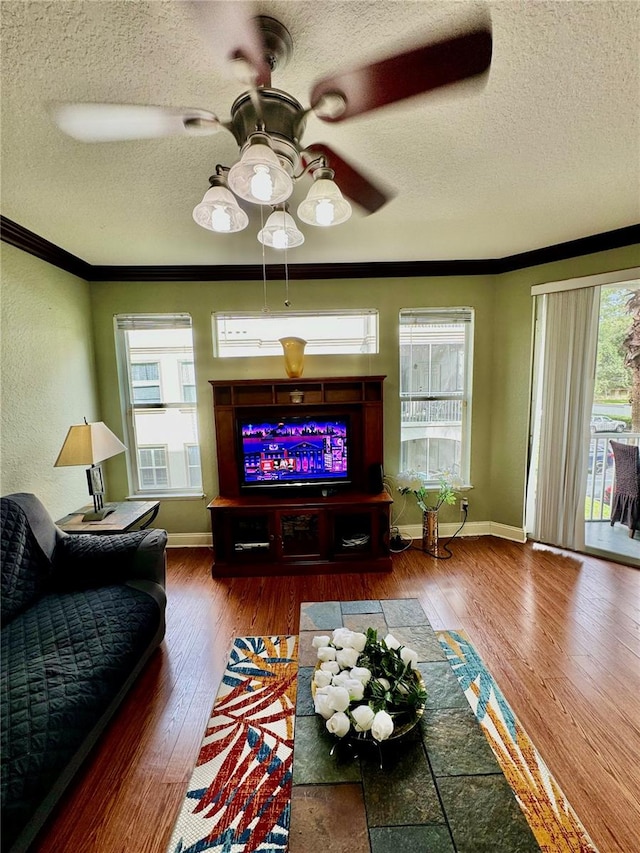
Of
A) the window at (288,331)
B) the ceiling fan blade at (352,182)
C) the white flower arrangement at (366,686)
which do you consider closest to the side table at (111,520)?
the window at (288,331)

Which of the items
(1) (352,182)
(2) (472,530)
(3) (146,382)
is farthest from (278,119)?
(2) (472,530)

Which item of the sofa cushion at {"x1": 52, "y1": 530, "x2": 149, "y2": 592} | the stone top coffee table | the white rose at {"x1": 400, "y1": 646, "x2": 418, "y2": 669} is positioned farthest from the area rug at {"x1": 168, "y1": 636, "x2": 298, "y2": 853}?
the sofa cushion at {"x1": 52, "y1": 530, "x2": 149, "y2": 592}

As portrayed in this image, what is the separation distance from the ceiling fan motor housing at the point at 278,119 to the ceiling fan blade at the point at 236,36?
7cm

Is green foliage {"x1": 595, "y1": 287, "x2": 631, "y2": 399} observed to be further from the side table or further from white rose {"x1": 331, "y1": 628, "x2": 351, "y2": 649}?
the side table

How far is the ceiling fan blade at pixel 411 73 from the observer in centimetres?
96

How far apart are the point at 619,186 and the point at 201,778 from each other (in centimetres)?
355

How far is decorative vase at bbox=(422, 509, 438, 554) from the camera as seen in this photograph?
324 cm

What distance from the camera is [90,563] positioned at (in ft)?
6.55

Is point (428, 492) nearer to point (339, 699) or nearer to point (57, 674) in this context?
point (339, 699)

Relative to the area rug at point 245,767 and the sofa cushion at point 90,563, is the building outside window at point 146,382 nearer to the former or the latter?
the sofa cushion at point 90,563

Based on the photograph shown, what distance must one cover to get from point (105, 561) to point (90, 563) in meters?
0.08

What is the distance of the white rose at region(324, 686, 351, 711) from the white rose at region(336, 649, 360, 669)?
0.48 ft

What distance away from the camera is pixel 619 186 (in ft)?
6.45

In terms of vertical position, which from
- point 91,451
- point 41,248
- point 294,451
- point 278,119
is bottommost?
point 294,451
